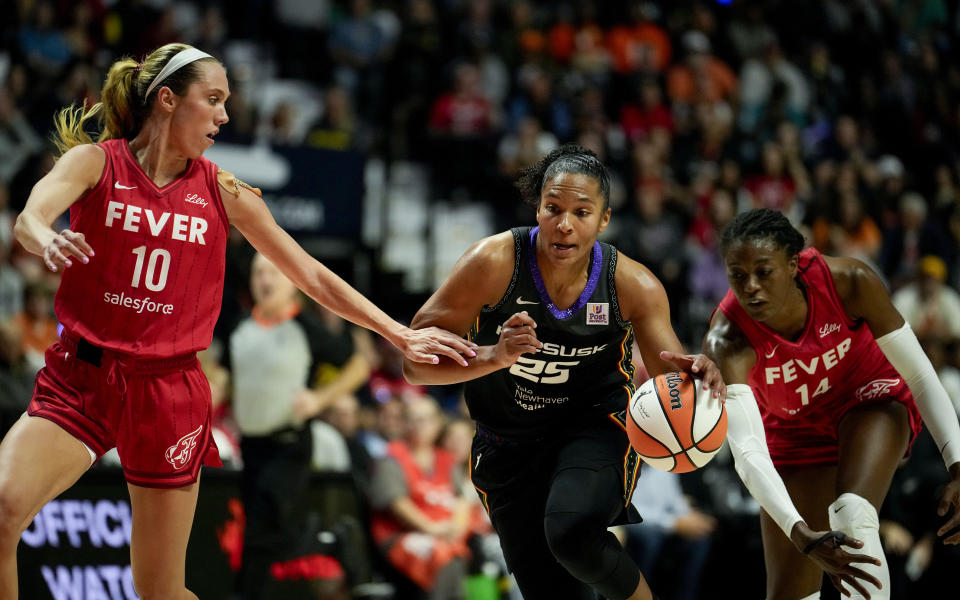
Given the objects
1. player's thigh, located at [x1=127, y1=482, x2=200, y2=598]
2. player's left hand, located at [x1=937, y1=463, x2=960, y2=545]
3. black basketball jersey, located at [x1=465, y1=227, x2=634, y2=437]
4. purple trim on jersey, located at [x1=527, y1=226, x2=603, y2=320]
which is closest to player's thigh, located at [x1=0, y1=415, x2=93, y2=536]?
player's thigh, located at [x1=127, y1=482, x2=200, y2=598]

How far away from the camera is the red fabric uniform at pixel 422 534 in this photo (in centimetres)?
757

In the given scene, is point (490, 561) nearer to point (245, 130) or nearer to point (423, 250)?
point (423, 250)

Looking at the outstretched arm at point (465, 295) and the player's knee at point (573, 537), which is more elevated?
the outstretched arm at point (465, 295)

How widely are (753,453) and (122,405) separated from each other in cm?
236

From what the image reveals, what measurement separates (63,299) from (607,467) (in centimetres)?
205

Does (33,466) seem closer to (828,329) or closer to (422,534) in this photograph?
Result: (828,329)

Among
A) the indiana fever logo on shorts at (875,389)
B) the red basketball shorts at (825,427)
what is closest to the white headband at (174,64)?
the red basketball shorts at (825,427)

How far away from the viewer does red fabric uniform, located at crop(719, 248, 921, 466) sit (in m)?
4.62

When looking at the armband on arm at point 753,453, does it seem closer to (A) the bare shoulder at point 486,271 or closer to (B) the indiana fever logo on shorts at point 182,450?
(A) the bare shoulder at point 486,271

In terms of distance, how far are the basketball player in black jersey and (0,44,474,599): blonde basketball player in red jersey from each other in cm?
44

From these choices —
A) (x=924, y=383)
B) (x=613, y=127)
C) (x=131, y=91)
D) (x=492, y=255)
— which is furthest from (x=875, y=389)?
(x=613, y=127)

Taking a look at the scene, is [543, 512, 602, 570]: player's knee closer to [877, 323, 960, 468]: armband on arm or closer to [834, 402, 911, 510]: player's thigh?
[834, 402, 911, 510]: player's thigh

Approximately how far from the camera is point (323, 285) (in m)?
4.04

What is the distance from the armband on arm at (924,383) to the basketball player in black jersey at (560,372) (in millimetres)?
959
